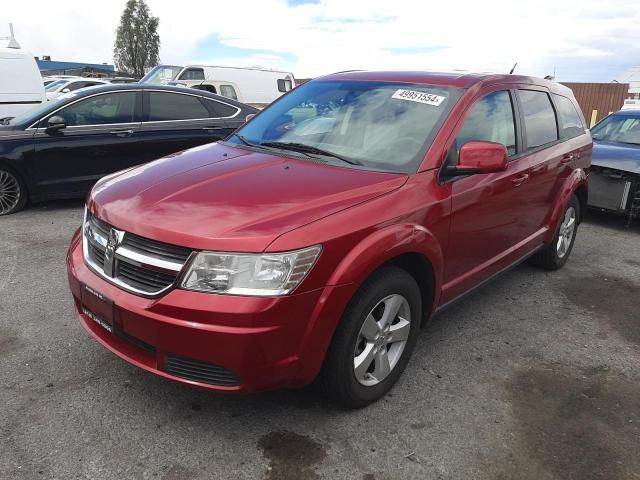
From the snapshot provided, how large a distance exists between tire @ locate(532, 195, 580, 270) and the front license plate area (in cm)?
370

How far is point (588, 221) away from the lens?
295 inches

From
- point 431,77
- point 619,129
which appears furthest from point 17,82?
point 619,129

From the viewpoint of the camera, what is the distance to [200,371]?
2.41 meters

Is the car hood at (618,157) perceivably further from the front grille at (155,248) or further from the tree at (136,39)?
the tree at (136,39)

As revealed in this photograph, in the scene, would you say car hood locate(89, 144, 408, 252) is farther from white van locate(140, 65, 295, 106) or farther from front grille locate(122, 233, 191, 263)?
white van locate(140, 65, 295, 106)

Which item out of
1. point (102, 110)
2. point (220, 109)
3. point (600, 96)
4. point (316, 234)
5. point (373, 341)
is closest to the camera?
point (316, 234)

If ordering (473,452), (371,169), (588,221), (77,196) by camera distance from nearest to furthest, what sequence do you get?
(473,452) < (371,169) < (77,196) < (588,221)

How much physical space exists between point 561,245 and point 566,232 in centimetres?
14

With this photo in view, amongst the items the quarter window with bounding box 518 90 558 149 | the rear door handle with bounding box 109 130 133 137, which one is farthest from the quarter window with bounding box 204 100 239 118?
the quarter window with bounding box 518 90 558 149

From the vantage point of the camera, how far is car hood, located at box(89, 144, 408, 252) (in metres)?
2.37

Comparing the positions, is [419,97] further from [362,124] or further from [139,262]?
[139,262]

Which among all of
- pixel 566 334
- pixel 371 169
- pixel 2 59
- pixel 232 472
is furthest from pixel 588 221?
pixel 2 59

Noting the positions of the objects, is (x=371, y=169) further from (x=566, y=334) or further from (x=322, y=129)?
(x=566, y=334)

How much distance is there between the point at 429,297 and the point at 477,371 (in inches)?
23.6
